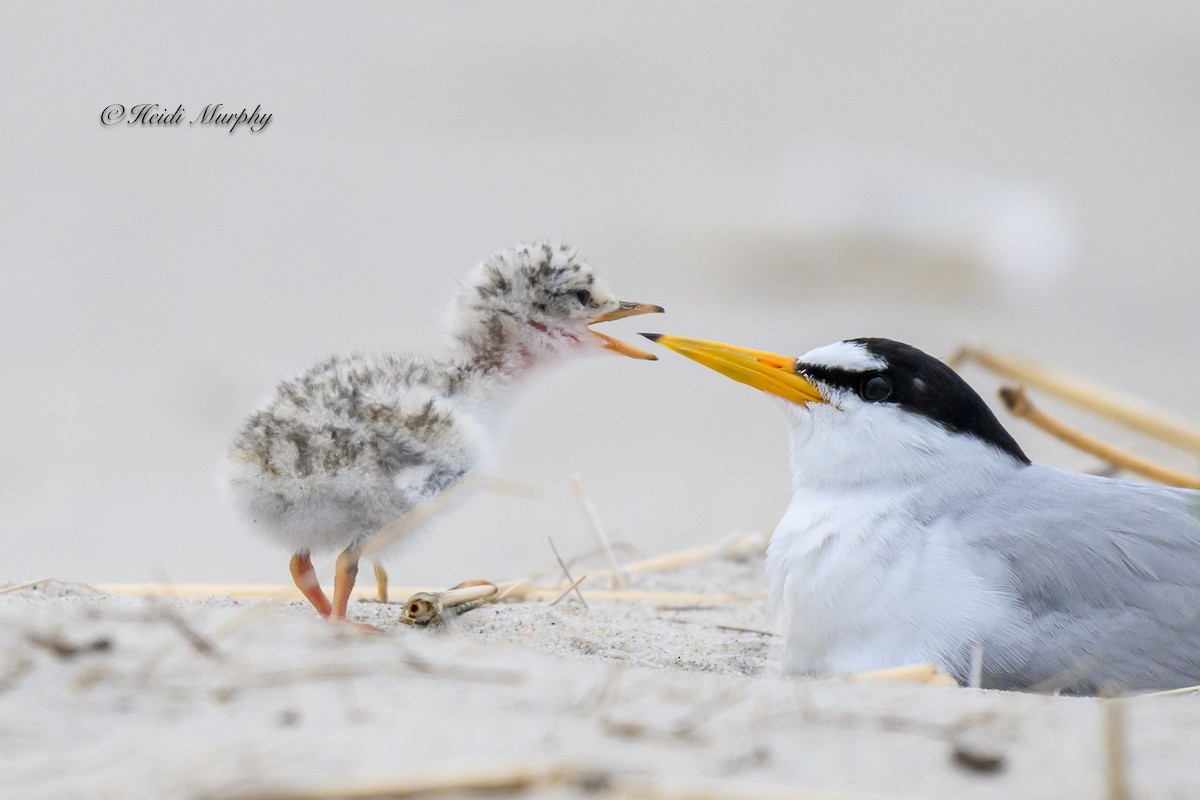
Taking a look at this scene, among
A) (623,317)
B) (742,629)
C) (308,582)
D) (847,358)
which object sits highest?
(623,317)

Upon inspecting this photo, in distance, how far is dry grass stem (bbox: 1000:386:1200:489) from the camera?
456 centimetres

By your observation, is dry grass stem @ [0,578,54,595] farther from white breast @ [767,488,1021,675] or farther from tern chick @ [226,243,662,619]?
white breast @ [767,488,1021,675]

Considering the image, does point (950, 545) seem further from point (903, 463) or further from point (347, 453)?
point (347, 453)

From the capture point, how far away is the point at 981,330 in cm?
1005

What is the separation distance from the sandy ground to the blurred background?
3.89 feet

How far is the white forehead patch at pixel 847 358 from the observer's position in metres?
3.66

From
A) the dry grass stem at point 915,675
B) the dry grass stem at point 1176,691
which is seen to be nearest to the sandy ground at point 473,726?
the dry grass stem at point 915,675

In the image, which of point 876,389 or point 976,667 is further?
point 876,389

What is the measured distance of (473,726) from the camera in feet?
7.02

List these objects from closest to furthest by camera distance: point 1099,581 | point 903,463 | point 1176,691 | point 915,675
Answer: point 915,675 < point 1176,691 < point 1099,581 < point 903,463

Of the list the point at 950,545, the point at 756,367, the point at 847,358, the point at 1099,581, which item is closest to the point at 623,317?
the point at 756,367

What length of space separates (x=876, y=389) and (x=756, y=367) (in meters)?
0.31

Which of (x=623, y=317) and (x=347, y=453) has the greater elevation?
(x=623, y=317)

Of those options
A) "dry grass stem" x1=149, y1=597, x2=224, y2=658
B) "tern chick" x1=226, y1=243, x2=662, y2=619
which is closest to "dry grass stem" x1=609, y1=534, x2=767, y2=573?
"tern chick" x1=226, y1=243, x2=662, y2=619
